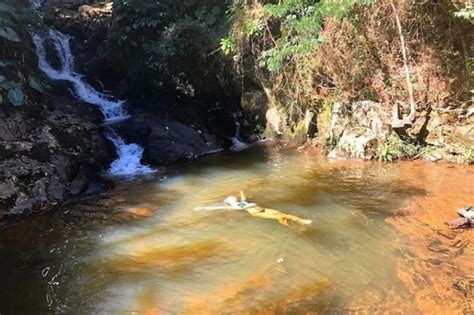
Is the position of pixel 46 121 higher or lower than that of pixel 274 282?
higher

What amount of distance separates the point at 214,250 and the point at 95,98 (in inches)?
363

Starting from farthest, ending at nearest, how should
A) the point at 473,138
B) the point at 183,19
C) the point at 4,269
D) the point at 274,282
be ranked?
the point at 183,19
the point at 473,138
the point at 4,269
the point at 274,282

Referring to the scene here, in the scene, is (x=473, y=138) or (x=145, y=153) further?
(x=145, y=153)

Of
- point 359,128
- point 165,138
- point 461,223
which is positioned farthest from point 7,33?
point 461,223

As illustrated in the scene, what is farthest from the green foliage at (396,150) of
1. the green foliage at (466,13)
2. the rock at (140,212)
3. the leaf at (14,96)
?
the leaf at (14,96)

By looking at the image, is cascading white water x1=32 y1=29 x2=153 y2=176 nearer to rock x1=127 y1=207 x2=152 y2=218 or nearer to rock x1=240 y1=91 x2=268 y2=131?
rock x1=127 y1=207 x2=152 y2=218

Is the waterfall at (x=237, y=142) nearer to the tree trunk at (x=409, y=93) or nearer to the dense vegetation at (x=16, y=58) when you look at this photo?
the tree trunk at (x=409, y=93)

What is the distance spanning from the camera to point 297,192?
8398 millimetres

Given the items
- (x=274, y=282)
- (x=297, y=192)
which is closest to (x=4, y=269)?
(x=274, y=282)

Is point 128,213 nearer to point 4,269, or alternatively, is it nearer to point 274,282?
point 4,269

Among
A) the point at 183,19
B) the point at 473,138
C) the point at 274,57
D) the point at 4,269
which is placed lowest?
the point at 4,269

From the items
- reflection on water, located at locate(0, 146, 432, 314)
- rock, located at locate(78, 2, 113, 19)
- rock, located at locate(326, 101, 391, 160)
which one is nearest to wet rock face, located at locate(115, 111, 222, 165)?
reflection on water, located at locate(0, 146, 432, 314)

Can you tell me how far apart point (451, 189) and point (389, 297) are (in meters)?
3.60

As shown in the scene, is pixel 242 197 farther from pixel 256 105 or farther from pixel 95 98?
pixel 95 98
